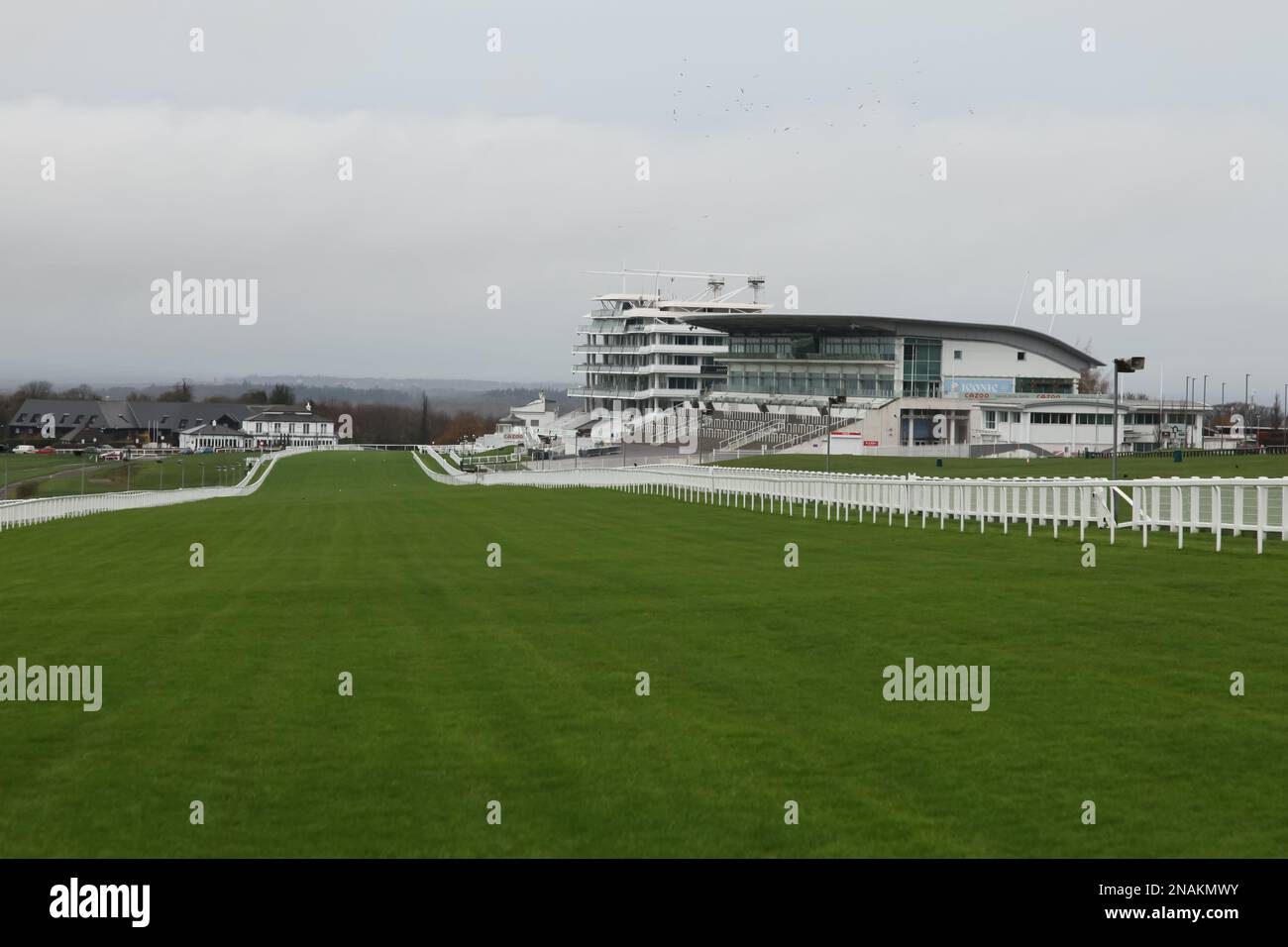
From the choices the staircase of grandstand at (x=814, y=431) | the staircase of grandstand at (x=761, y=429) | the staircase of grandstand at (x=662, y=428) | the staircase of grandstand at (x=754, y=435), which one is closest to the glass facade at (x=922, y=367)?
the staircase of grandstand at (x=761, y=429)

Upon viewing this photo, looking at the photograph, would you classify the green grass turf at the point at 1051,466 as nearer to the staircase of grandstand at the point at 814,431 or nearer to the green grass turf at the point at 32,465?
the staircase of grandstand at the point at 814,431

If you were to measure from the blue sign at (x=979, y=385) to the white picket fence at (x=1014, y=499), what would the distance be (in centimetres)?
7991

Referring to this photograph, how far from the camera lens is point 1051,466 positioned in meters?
72.5

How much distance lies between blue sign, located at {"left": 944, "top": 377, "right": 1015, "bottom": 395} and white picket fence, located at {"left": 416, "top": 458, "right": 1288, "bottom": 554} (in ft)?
262

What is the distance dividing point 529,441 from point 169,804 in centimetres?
16424

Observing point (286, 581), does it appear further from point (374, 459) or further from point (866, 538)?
point (374, 459)

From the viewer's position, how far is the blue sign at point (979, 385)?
13475cm

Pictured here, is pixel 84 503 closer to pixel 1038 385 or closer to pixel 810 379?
pixel 810 379

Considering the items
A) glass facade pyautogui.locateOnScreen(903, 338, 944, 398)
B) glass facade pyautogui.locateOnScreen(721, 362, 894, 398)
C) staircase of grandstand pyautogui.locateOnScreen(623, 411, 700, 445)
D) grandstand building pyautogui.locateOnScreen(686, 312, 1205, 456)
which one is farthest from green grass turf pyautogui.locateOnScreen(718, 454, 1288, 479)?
staircase of grandstand pyautogui.locateOnScreen(623, 411, 700, 445)

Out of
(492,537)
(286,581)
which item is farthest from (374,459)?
(286,581)

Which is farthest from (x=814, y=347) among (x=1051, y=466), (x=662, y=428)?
(x=1051, y=466)

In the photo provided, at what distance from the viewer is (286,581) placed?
21891 mm

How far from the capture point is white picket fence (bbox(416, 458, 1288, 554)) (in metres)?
23.3
